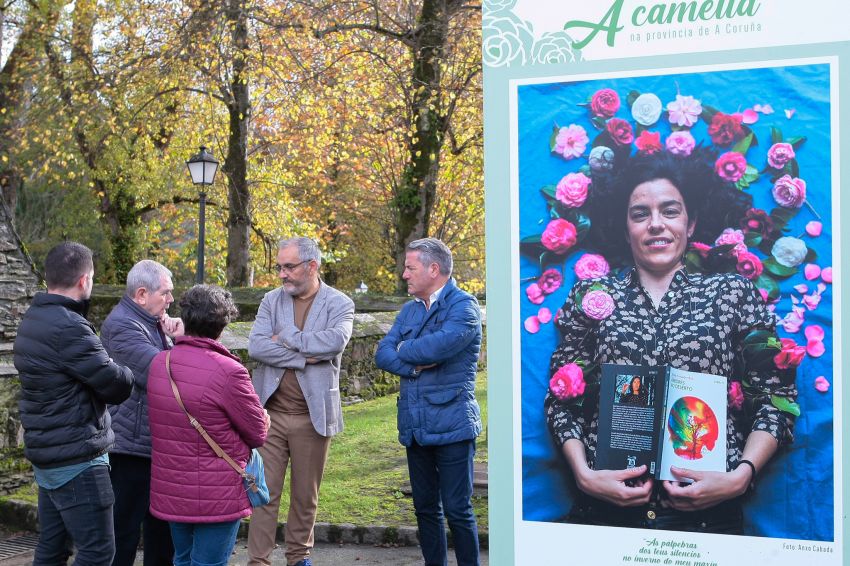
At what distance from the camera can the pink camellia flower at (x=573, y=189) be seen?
2857 mm

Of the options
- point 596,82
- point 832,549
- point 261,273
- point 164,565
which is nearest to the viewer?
point 832,549

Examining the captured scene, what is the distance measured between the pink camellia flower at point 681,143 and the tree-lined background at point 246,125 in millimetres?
9068

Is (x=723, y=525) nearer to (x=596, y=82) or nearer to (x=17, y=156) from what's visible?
(x=596, y=82)

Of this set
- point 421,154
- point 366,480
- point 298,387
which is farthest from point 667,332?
point 421,154

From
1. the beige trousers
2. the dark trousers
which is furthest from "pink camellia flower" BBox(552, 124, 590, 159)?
the dark trousers

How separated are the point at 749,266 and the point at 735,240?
0.27 feet

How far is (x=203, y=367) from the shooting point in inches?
167

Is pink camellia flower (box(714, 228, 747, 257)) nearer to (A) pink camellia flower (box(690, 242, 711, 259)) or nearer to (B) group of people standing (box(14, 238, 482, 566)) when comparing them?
(A) pink camellia flower (box(690, 242, 711, 259))

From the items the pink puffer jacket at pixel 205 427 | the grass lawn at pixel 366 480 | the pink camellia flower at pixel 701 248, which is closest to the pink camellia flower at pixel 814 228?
the pink camellia flower at pixel 701 248

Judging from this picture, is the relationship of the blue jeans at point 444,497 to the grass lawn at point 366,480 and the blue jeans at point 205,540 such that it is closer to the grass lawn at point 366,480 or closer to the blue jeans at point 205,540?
the blue jeans at point 205,540

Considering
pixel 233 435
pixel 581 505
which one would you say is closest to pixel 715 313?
pixel 581 505

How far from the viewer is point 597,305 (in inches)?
112

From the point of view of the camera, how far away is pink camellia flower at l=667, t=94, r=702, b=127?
2725 millimetres

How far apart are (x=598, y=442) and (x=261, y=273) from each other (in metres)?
32.9
